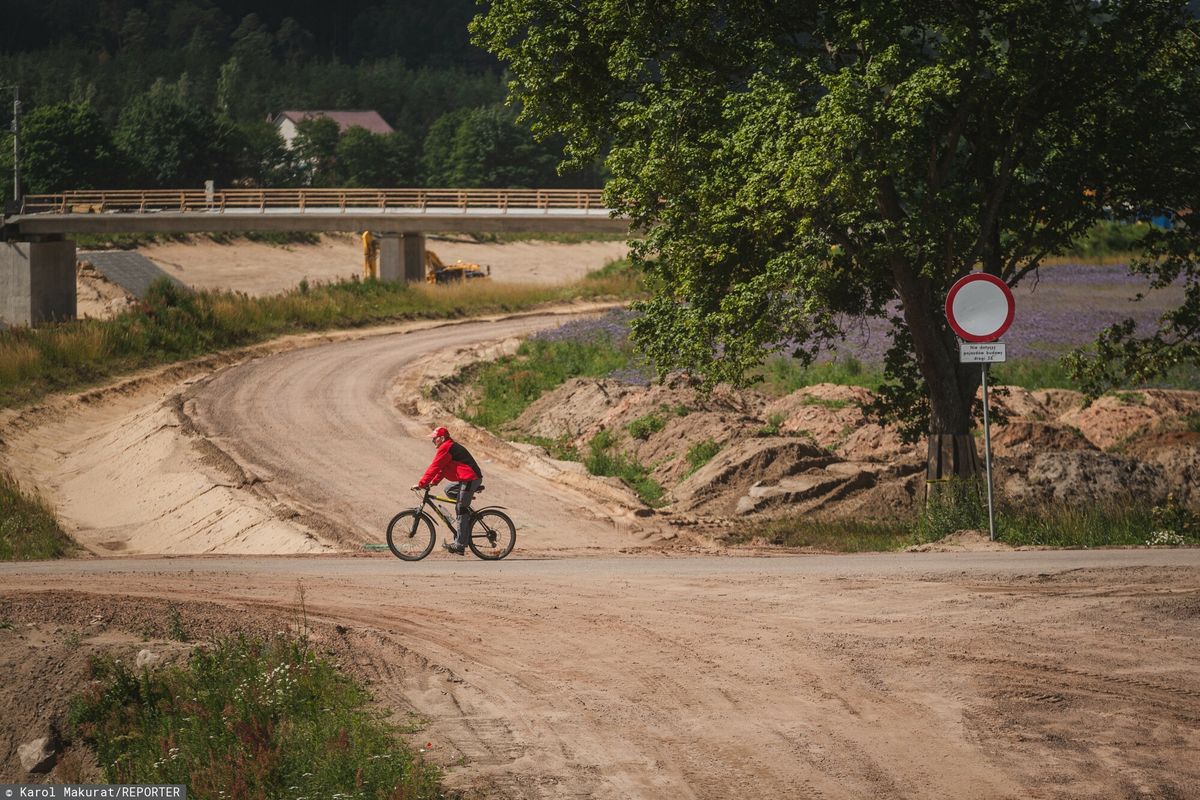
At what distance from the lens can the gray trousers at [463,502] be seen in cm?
1744

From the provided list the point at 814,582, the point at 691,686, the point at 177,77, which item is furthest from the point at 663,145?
the point at 177,77

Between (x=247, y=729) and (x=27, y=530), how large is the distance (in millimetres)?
14213

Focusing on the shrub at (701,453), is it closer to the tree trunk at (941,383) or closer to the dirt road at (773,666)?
the tree trunk at (941,383)

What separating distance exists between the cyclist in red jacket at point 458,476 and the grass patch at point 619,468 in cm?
707

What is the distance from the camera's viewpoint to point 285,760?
31.1 feet

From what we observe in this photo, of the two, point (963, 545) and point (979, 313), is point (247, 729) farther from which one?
point (979, 313)

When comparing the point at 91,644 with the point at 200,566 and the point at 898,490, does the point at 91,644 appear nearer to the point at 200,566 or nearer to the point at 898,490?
the point at 200,566

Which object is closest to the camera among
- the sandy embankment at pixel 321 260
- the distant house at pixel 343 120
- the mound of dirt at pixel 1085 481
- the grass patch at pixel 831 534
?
the grass patch at pixel 831 534

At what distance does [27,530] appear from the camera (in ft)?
72.8

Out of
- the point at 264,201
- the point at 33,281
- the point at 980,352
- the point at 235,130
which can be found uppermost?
the point at 235,130

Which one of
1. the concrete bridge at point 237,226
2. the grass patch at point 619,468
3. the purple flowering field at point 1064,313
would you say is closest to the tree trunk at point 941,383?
the grass patch at point 619,468

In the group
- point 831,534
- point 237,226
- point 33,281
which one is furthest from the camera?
point 237,226

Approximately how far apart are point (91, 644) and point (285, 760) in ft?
10.8

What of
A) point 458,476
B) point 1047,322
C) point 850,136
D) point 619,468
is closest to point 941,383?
point 850,136
